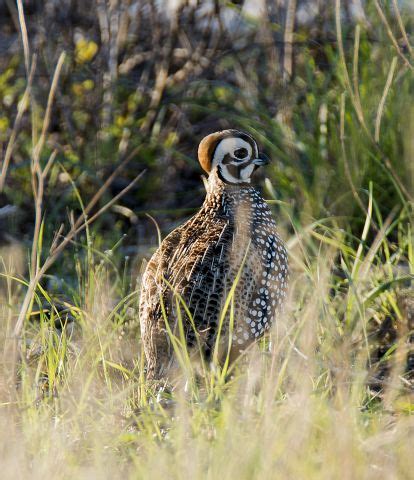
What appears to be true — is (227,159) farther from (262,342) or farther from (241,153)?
(262,342)

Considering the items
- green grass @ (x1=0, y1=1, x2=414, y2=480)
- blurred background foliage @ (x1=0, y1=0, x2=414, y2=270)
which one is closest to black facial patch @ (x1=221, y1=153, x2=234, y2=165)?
green grass @ (x1=0, y1=1, x2=414, y2=480)

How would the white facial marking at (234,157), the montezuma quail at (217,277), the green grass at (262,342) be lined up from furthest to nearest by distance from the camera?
the white facial marking at (234,157)
the montezuma quail at (217,277)
the green grass at (262,342)

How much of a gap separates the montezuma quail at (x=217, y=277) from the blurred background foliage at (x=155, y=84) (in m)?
1.29

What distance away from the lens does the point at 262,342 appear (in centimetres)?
441

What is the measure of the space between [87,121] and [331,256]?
2.34 meters

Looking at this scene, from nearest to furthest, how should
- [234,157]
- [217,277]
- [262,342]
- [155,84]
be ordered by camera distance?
1. [217,277]
2. [262,342]
3. [234,157]
4. [155,84]

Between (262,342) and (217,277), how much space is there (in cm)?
49

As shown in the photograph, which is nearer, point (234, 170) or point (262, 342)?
point (262, 342)

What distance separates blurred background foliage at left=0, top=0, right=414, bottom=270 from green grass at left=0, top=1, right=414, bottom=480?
1.4 inches

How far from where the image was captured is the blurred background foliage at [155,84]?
237 inches

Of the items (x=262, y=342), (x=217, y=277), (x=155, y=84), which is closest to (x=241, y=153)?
(x=217, y=277)

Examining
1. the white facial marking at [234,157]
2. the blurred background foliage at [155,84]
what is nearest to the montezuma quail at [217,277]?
the white facial marking at [234,157]

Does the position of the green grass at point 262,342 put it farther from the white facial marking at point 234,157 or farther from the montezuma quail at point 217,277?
the white facial marking at point 234,157

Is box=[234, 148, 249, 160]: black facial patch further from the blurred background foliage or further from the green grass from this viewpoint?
the blurred background foliage
